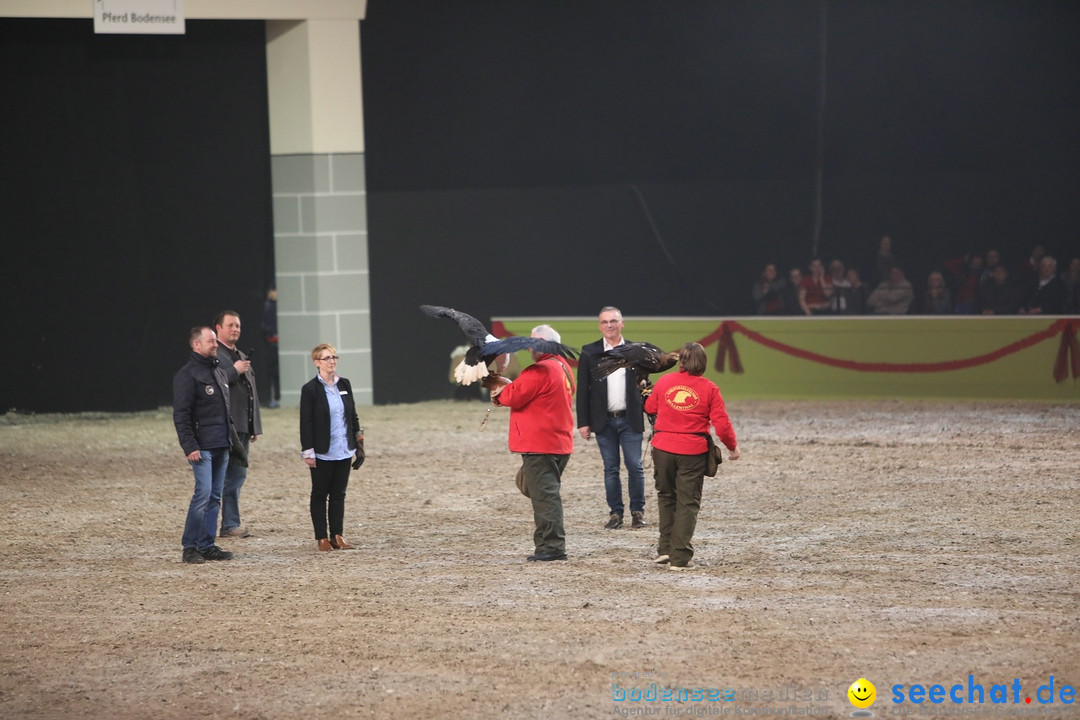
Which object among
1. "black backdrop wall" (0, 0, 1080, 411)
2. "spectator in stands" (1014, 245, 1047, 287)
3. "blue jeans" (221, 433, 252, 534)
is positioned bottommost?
"blue jeans" (221, 433, 252, 534)

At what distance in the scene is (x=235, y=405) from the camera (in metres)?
9.95

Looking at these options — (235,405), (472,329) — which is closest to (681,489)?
(472,329)

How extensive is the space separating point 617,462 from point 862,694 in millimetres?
4611

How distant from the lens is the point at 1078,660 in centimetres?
634

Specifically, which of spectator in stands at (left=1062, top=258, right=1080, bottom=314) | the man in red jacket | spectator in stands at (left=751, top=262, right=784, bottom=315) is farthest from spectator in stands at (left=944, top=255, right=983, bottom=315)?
the man in red jacket

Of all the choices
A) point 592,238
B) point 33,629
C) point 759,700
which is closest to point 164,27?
point 592,238

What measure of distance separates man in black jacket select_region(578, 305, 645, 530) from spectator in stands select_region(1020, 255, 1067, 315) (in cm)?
1079

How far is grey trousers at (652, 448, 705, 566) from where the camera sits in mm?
8477

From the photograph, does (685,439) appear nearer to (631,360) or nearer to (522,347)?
(631,360)

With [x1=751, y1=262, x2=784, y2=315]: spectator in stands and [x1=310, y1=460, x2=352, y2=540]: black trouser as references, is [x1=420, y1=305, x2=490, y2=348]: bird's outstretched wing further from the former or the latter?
[x1=751, y1=262, x2=784, y2=315]: spectator in stands

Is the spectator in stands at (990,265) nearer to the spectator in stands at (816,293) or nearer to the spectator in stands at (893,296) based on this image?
the spectator in stands at (893,296)

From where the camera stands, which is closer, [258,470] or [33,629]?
[33,629]

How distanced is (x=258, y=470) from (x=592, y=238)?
27.4ft

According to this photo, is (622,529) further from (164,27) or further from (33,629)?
(164,27)
